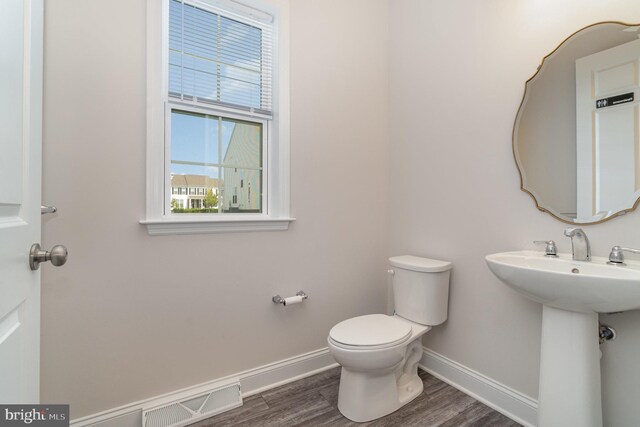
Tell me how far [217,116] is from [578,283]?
1887mm

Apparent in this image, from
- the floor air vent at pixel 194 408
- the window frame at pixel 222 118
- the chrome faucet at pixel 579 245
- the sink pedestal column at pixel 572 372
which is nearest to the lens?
the sink pedestal column at pixel 572 372

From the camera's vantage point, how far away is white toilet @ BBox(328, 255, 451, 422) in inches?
59.2

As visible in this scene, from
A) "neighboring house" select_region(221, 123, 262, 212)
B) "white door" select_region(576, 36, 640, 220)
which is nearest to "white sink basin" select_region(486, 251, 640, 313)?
"white door" select_region(576, 36, 640, 220)

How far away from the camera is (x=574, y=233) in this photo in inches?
50.6

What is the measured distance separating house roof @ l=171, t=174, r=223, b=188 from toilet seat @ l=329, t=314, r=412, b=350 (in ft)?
3.54

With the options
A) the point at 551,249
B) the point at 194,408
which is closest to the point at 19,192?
the point at 194,408

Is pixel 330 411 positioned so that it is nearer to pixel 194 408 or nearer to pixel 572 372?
pixel 194 408

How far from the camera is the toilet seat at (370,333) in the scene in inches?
58.8

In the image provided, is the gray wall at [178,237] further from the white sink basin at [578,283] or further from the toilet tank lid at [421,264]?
the white sink basin at [578,283]

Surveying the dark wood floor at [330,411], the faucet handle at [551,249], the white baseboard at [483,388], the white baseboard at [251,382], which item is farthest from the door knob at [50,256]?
the white baseboard at [483,388]

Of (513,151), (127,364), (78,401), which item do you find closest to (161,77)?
(127,364)

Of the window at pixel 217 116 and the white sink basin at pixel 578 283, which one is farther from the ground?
the window at pixel 217 116

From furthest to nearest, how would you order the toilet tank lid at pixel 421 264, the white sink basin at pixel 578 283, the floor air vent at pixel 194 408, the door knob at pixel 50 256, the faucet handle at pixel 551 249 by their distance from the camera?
the toilet tank lid at pixel 421 264, the floor air vent at pixel 194 408, the faucet handle at pixel 551 249, the white sink basin at pixel 578 283, the door knob at pixel 50 256

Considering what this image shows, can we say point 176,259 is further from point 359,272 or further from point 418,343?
point 418,343
